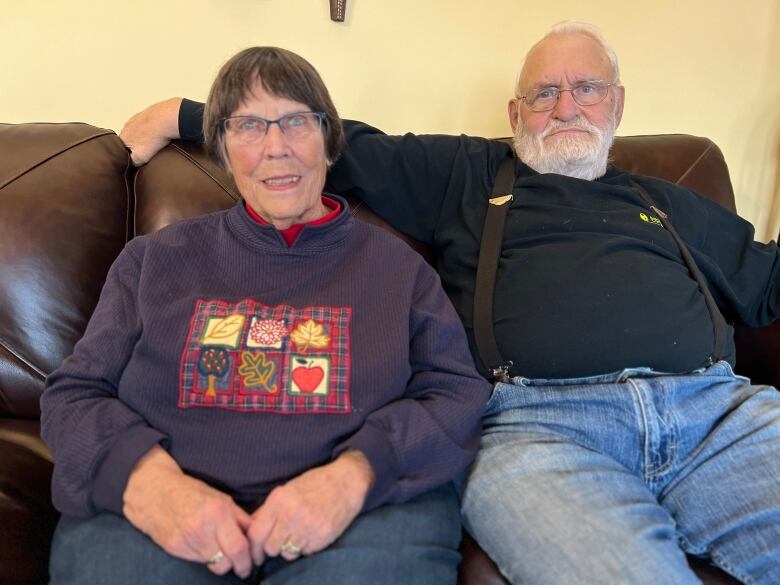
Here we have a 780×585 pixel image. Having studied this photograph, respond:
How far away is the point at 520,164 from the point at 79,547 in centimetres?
124

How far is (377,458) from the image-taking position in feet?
2.83

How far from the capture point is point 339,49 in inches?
65.7

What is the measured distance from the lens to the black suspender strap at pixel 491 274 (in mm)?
1188

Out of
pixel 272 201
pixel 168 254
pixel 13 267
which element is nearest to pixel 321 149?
pixel 272 201

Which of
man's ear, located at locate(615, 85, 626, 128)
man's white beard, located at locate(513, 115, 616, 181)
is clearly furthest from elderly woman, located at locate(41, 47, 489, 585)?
man's ear, located at locate(615, 85, 626, 128)

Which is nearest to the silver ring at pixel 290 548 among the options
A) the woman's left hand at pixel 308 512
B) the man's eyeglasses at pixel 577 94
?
the woman's left hand at pixel 308 512

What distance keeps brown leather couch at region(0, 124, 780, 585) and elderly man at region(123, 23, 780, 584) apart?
9cm

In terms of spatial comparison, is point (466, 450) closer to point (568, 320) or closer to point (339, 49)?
point (568, 320)

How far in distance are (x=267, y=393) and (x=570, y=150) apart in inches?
37.7

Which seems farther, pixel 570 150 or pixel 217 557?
pixel 570 150

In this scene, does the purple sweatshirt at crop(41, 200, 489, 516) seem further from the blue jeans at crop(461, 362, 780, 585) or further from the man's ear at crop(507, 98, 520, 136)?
the man's ear at crop(507, 98, 520, 136)

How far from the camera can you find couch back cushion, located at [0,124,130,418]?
1196mm

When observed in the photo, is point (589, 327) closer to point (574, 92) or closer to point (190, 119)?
point (574, 92)

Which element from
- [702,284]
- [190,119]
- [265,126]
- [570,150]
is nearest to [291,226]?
[265,126]
